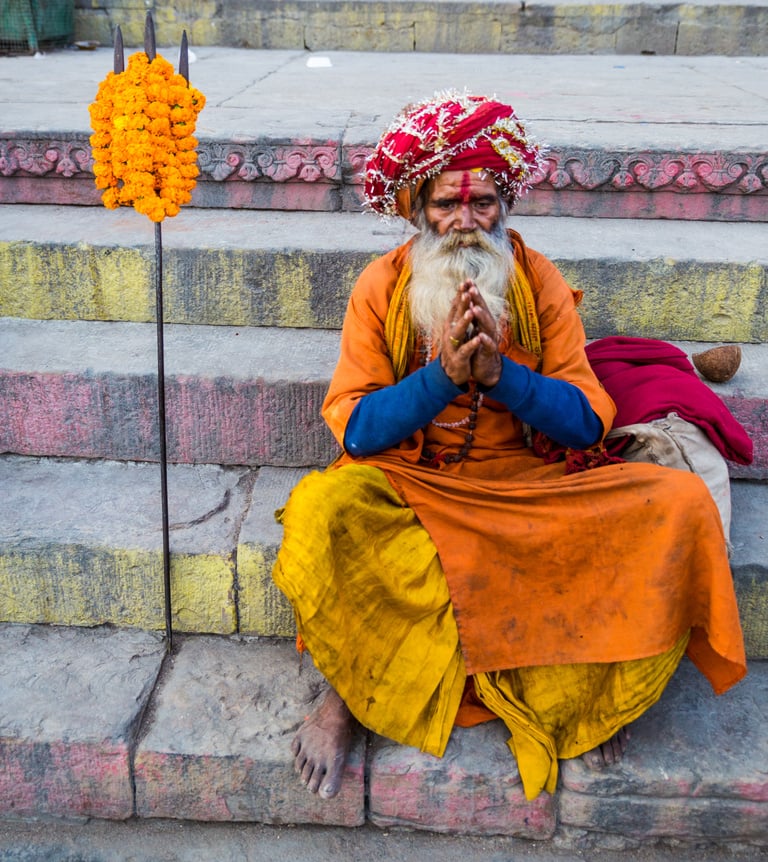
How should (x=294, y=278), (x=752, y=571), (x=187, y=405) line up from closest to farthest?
(x=752, y=571)
(x=187, y=405)
(x=294, y=278)

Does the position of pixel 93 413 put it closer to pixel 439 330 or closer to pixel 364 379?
pixel 364 379

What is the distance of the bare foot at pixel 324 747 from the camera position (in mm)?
2082

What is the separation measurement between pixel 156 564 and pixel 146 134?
46.2 inches

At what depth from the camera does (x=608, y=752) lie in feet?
7.05

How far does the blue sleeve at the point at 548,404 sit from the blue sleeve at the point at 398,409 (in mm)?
127

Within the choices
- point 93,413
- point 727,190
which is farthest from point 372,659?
point 727,190

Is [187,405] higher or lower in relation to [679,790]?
higher

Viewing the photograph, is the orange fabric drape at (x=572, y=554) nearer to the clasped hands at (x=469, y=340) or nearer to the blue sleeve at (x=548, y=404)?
the blue sleeve at (x=548, y=404)

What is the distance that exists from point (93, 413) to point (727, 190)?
2625mm

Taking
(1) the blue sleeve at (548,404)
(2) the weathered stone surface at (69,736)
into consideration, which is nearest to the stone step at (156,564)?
(2) the weathered stone surface at (69,736)

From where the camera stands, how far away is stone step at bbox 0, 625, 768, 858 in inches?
83.4

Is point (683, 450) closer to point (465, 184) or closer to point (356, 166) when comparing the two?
point (465, 184)

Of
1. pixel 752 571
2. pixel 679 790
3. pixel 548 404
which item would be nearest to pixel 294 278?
pixel 548 404

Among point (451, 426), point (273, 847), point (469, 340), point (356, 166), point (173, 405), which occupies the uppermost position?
point (356, 166)
